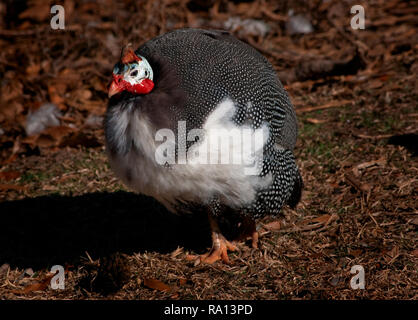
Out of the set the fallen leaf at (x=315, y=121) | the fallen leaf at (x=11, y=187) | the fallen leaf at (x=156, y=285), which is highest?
the fallen leaf at (x=315, y=121)

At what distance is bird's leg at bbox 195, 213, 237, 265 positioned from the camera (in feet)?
10.5

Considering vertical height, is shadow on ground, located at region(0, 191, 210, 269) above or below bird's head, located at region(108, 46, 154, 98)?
below

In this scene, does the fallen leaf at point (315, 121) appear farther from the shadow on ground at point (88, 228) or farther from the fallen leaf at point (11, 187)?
the fallen leaf at point (11, 187)

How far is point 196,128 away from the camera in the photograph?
104 inches

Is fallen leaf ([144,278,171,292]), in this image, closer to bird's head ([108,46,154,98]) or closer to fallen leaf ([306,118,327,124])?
bird's head ([108,46,154,98])

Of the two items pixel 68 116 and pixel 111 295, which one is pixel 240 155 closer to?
pixel 111 295

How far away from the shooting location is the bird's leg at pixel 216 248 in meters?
3.20

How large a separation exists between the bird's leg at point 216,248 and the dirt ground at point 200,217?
59 mm

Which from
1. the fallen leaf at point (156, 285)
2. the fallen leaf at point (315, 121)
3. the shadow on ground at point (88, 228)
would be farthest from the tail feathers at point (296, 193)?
the fallen leaf at point (315, 121)

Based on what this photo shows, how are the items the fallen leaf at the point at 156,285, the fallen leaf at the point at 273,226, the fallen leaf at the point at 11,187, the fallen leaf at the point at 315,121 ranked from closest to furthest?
the fallen leaf at the point at 156,285, the fallen leaf at the point at 273,226, the fallen leaf at the point at 11,187, the fallen leaf at the point at 315,121

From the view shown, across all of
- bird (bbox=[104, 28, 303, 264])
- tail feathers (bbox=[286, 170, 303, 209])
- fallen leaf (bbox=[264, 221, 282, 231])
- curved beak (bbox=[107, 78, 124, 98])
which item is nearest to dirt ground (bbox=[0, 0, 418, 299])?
fallen leaf (bbox=[264, 221, 282, 231])

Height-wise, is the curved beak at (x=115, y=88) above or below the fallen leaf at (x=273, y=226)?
above

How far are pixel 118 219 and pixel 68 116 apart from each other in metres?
1.62

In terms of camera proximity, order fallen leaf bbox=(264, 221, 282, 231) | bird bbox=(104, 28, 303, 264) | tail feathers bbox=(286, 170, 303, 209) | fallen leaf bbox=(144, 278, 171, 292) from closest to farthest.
→ bird bbox=(104, 28, 303, 264) < fallen leaf bbox=(144, 278, 171, 292) < tail feathers bbox=(286, 170, 303, 209) < fallen leaf bbox=(264, 221, 282, 231)
